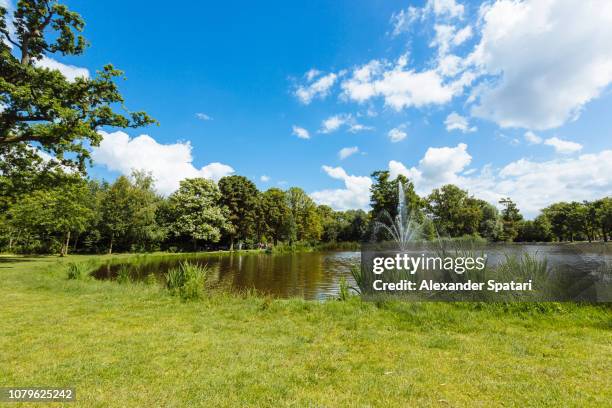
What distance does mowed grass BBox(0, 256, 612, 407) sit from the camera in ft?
11.0

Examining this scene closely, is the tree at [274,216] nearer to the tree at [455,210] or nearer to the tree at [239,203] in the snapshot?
the tree at [239,203]

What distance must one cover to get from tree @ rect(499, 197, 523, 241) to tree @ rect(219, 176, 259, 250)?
5922 centimetres


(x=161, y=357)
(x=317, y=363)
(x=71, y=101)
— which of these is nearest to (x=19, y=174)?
(x=71, y=101)

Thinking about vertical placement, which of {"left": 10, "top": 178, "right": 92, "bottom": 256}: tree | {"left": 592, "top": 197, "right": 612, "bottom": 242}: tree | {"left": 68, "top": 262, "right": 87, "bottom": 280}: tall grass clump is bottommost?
{"left": 68, "top": 262, "right": 87, "bottom": 280}: tall grass clump

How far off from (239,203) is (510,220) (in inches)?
2671

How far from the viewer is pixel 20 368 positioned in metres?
4.03

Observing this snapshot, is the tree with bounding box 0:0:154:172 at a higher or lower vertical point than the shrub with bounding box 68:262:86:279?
higher

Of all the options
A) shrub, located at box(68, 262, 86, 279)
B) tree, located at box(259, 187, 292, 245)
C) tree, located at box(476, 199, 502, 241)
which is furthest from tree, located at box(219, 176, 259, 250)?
tree, located at box(476, 199, 502, 241)

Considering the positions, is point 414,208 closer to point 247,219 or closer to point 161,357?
point 247,219

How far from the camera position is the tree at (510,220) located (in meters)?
69.3

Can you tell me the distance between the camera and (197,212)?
41.3m

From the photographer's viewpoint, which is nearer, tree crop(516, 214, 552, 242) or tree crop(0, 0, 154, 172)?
tree crop(0, 0, 154, 172)

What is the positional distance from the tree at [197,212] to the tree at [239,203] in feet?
4.34

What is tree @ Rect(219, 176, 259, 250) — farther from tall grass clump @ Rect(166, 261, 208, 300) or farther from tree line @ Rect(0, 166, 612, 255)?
tall grass clump @ Rect(166, 261, 208, 300)
